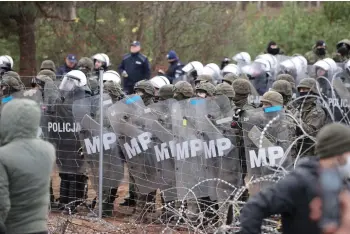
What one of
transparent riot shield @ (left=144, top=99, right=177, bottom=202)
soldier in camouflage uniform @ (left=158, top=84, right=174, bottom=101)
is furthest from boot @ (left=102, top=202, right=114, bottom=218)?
soldier in camouflage uniform @ (left=158, top=84, right=174, bottom=101)

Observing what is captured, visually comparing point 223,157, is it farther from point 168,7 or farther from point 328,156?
point 168,7

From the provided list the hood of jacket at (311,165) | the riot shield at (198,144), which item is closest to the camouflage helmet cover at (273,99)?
the riot shield at (198,144)

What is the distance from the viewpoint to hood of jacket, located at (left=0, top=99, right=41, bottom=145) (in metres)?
5.43

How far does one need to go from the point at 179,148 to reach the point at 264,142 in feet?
3.77

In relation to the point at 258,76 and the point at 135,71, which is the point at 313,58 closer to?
the point at 258,76

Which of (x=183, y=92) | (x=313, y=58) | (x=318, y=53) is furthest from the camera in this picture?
(x=313, y=58)

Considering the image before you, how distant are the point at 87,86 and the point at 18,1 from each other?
24.3 ft

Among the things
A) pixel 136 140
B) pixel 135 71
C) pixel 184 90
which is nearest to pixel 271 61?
pixel 135 71

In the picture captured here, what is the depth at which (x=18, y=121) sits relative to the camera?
543 centimetres

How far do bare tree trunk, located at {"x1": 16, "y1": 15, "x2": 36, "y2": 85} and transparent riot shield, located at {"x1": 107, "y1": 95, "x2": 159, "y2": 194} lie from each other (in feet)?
30.0

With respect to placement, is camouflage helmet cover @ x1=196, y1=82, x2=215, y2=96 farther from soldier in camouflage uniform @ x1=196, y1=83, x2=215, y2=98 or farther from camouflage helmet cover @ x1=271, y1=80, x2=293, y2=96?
camouflage helmet cover @ x1=271, y1=80, x2=293, y2=96

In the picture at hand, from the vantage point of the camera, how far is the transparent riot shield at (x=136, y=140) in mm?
9414

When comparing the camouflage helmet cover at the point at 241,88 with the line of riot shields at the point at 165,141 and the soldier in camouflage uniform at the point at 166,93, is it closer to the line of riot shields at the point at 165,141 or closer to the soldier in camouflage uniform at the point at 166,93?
the soldier in camouflage uniform at the point at 166,93

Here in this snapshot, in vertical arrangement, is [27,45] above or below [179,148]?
above
